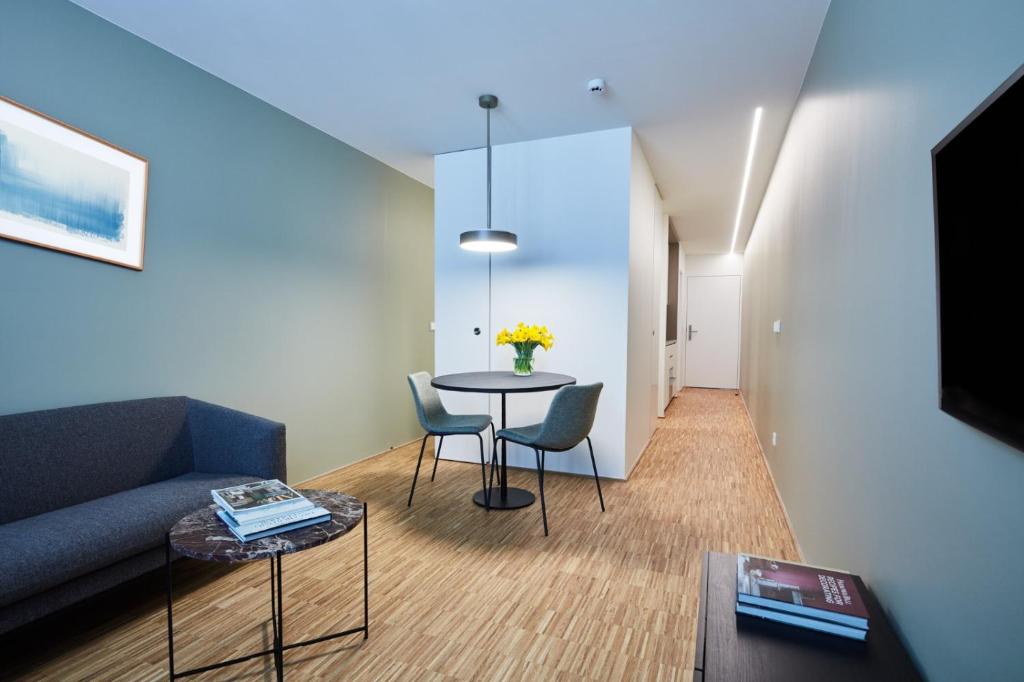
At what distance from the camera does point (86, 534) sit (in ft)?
5.95

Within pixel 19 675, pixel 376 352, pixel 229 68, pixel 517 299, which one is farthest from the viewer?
pixel 376 352

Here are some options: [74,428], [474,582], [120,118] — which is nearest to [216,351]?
[74,428]

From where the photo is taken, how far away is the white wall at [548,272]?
3832 mm

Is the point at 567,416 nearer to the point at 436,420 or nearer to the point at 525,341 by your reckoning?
the point at 525,341

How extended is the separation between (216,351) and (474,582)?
6.96 feet

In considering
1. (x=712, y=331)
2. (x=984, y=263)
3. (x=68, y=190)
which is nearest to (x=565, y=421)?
(x=984, y=263)

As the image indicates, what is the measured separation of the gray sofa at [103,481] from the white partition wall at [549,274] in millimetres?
1989

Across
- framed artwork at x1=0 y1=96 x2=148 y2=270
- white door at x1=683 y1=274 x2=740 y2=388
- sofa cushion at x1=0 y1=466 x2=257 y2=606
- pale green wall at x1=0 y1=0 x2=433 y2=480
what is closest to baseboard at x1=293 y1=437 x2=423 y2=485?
pale green wall at x1=0 y1=0 x2=433 y2=480

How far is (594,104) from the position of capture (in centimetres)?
343

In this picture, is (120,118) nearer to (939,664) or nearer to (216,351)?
(216,351)

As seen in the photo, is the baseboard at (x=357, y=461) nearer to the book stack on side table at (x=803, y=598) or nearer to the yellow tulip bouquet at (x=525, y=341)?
the yellow tulip bouquet at (x=525, y=341)

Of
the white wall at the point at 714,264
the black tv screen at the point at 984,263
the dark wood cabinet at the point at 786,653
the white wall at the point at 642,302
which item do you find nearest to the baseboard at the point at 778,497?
the white wall at the point at 642,302

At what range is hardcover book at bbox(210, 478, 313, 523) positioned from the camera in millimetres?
1592

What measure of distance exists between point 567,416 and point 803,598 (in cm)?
169
